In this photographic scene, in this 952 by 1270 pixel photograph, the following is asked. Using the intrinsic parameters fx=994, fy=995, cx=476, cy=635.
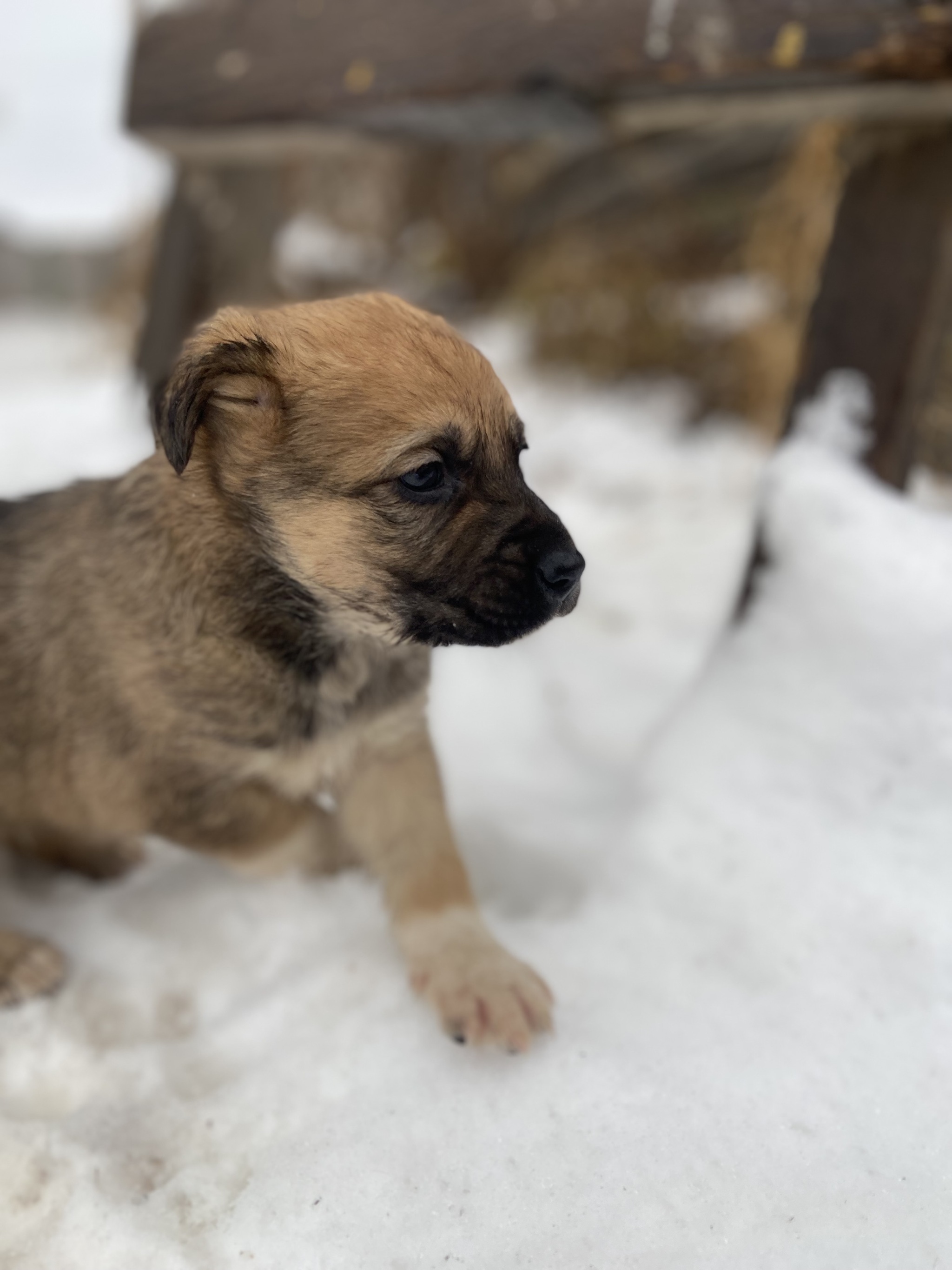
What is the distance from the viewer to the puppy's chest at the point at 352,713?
2.19 metres

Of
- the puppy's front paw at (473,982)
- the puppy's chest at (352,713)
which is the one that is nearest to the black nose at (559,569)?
the puppy's chest at (352,713)

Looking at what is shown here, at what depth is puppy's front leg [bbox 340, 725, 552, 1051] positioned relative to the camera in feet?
6.56

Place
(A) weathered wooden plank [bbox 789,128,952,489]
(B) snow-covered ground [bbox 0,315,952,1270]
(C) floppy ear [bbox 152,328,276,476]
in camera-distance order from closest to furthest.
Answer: (B) snow-covered ground [bbox 0,315,952,1270]
(C) floppy ear [bbox 152,328,276,476]
(A) weathered wooden plank [bbox 789,128,952,489]

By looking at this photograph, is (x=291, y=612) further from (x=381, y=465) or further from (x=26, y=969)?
(x=26, y=969)

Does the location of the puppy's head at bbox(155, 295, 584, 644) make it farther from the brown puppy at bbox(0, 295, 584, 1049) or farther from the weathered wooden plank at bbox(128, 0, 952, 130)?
the weathered wooden plank at bbox(128, 0, 952, 130)

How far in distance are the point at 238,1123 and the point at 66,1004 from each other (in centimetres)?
56

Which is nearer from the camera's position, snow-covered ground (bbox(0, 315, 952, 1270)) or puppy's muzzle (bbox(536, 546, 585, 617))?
snow-covered ground (bbox(0, 315, 952, 1270))

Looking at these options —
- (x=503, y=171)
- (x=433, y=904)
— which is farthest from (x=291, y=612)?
(x=503, y=171)

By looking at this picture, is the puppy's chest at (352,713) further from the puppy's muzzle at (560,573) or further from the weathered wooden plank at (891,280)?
the weathered wooden plank at (891,280)

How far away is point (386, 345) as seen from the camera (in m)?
1.90

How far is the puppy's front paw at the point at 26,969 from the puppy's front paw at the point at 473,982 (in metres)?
0.77

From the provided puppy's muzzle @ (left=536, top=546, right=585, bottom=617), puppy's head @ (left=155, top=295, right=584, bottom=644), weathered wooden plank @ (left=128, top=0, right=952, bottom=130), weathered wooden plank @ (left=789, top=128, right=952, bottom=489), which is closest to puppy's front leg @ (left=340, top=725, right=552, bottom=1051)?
puppy's head @ (left=155, top=295, right=584, bottom=644)

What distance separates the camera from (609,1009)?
2.11 metres

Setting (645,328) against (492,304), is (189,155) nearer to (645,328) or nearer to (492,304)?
(645,328)
